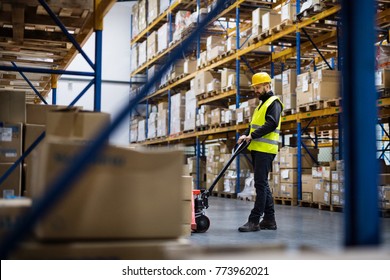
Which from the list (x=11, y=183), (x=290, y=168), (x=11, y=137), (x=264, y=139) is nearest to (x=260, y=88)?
(x=264, y=139)

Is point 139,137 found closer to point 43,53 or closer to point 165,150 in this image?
point 43,53

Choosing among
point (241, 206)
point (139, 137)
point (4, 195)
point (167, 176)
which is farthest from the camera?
point (139, 137)

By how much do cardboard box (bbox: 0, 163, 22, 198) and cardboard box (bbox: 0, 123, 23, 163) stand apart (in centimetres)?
6

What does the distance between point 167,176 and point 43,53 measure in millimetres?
5281

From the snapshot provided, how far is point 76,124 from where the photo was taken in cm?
276

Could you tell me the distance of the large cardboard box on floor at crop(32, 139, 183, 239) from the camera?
6.68 ft

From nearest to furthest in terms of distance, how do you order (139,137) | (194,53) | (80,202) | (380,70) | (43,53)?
(80,202) → (43,53) → (380,70) → (194,53) → (139,137)

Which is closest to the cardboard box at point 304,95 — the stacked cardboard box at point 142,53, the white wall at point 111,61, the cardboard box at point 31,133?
the cardboard box at point 31,133

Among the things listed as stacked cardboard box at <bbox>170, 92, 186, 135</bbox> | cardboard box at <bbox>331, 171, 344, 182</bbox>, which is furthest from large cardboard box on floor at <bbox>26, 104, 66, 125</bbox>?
stacked cardboard box at <bbox>170, 92, 186, 135</bbox>

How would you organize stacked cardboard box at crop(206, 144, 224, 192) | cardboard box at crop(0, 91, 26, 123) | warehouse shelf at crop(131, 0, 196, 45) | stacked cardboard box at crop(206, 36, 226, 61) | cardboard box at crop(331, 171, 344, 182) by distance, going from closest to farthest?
cardboard box at crop(0, 91, 26, 123)
cardboard box at crop(331, 171, 344, 182)
stacked cardboard box at crop(206, 36, 226, 61)
stacked cardboard box at crop(206, 144, 224, 192)
warehouse shelf at crop(131, 0, 196, 45)

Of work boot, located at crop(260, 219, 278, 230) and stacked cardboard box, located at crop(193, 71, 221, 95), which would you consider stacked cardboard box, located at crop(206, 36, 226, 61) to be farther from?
work boot, located at crop(260, 219, 278, 230)

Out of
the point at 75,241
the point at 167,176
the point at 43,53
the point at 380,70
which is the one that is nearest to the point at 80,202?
the point at 75,241

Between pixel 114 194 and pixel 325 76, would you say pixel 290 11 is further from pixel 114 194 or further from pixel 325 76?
pixel 114 194

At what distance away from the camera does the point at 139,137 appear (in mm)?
18984
